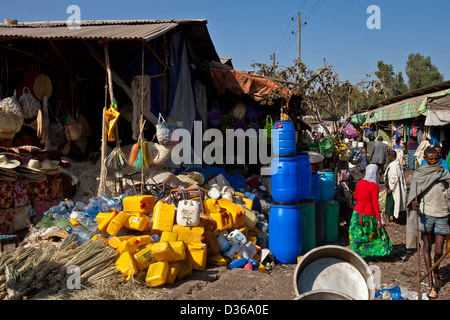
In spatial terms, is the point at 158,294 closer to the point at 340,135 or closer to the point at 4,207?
the point at 4,207

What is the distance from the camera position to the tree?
103 feet

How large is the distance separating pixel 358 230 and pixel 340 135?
3.76m

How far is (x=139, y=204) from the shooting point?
5289 mm

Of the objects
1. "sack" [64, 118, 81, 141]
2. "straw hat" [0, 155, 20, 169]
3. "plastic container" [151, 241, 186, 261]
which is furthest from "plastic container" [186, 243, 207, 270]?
"sack" [64, 118, 81, 141]

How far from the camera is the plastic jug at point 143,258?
14.0ft

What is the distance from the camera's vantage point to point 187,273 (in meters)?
4.55

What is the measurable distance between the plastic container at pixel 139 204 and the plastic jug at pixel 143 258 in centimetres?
100

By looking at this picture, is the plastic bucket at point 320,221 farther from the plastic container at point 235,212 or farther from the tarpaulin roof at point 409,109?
the tarpaulin roof at point 409,109

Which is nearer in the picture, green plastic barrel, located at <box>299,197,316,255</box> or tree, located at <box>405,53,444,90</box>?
green plastic barrel, located at <box>299,197,316,255</box>

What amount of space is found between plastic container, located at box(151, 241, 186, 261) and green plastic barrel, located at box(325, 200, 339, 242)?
3529 mm

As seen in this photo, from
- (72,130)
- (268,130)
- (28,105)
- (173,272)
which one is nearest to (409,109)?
(268,130)

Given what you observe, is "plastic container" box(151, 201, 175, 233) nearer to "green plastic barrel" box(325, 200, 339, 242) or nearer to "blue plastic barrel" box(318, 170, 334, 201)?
"blue plastic barrel" box(318, 170, 334, 201)

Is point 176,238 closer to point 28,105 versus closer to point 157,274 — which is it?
point 157,274
